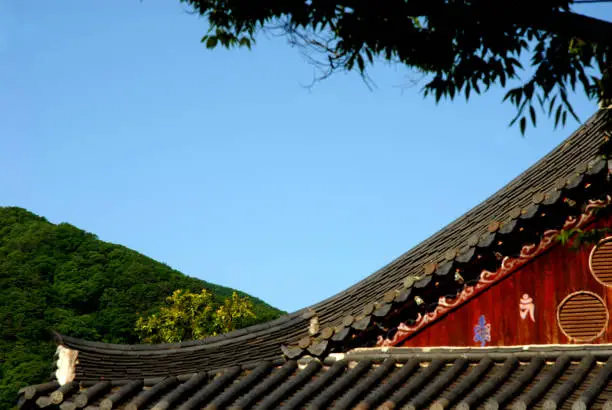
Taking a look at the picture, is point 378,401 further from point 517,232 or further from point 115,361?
point 115,361

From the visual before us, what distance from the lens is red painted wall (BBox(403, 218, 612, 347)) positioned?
8.90 metres

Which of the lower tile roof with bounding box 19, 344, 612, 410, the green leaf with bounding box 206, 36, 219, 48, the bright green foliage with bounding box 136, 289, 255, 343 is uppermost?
the bright green foliage with bounding box 136, 289, 255, 343

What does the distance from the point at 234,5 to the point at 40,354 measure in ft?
107

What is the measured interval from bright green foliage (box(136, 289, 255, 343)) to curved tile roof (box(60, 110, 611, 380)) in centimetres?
2111

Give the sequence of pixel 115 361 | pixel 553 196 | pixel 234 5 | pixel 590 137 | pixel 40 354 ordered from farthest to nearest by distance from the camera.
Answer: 1. pixel 40 354
2. pixel 590 137
3. pixel 115 361
4. pixel 553 196
5. pixel 234 5

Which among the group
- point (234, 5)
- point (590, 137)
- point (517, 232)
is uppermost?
point (590, 137)

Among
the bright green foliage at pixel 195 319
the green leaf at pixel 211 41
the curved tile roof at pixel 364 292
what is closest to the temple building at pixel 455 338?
the curved tile roof at pixel 364 292

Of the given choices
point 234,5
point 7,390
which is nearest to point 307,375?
point 234,5

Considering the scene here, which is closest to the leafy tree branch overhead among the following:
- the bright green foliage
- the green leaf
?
the green leaf

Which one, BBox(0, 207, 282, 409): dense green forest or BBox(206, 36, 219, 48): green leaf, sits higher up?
BBox(0, 207, 282, 409): dense green forest

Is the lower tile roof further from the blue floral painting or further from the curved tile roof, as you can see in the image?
the curved tile roof

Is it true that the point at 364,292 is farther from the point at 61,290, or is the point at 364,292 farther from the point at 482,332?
the point at 61,290

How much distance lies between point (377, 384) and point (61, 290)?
37768 mm

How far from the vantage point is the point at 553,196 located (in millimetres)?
8852
